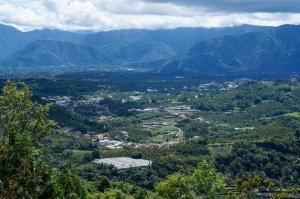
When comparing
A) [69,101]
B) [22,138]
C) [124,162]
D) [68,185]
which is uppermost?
[22,138]

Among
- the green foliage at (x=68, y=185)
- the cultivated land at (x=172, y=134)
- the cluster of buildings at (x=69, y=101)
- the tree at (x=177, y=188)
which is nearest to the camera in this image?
the tree at (x=177, y=188)

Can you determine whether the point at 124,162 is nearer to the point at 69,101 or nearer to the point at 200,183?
the point at 200,183

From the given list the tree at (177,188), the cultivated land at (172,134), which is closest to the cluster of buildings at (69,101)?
the cultivated land at (172,134)

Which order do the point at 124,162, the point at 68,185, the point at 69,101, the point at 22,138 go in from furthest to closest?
the point at 69,101 < the point at 124,162 < the point at 68,185 < the point at 22,138

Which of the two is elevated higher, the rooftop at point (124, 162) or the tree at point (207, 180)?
the tree at point (207, 180)

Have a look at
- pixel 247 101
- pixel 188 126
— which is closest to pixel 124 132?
pixel 188 126

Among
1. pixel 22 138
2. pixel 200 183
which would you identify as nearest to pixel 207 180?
pixel 200 183

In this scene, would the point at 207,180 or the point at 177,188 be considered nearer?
the point at 207,180

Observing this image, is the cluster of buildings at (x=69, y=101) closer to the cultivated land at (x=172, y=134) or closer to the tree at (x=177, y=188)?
the cultivated land at (x=172, y=134)

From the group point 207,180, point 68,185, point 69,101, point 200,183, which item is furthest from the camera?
point 69,101
